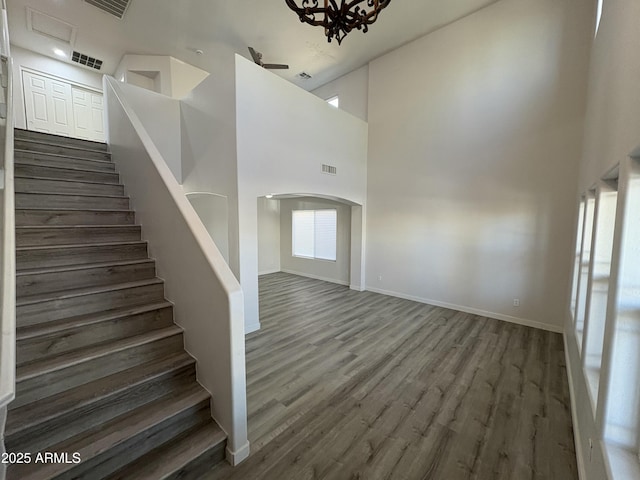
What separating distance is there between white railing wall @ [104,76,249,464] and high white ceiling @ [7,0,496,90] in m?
3.64

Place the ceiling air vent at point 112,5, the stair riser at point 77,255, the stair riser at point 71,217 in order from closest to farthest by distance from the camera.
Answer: the stair riser at point 77,255 < the stair riser at point 71,217 < the ceiling air vent at point 112,5

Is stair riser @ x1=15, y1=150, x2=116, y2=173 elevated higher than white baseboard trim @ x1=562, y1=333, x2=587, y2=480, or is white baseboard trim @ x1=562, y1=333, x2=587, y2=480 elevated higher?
stair riser @ x1=15, y1=150, x2=116, y2=173

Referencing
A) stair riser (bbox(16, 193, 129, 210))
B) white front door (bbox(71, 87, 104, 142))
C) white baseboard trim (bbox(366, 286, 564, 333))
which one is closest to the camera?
stair riser (bbox(16, 193, 129, 210))

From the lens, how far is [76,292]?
2.01 m

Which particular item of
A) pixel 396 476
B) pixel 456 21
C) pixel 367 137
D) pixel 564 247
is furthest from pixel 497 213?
pixel 396 476

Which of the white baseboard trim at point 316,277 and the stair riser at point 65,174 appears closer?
the stair riser at point 65,174

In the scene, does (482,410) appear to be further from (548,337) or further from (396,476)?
(548,337)

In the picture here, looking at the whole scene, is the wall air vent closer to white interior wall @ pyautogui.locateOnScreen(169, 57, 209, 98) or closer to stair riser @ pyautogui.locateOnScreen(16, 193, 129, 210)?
stair riser @ pyautogui.locateOnScreen(16, 193, 129, 210)

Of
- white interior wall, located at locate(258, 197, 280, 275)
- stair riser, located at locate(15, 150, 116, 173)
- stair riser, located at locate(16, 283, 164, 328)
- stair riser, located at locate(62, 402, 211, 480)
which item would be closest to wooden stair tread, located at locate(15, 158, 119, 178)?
stair riser, located at locate(15, 150, 116, 173)

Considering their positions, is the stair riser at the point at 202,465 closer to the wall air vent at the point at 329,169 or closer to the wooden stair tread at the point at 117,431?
the wooden stair tread at the point at 117,431

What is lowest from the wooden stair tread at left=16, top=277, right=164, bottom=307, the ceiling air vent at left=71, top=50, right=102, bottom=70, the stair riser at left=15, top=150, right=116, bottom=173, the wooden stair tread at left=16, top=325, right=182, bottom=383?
the wooden stair tread at left=16, top=325, right=182, bottom=383

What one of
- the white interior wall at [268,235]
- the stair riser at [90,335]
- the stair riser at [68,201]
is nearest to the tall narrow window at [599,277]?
the stair riser at [90,335]

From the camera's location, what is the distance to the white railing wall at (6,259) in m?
0.92

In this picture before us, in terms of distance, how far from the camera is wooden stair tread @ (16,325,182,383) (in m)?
1.54
